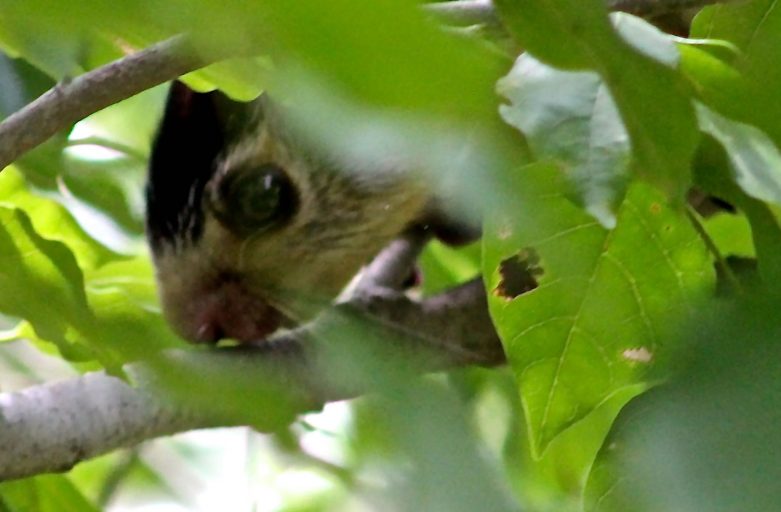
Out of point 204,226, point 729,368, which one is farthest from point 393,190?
point 729,368

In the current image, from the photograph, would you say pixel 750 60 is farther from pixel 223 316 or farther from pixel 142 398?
pixel 223 316

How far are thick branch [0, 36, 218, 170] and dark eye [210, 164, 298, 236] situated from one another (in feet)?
1.73

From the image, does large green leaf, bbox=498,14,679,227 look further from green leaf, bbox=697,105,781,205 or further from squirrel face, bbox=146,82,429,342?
squirrel face, bbox=146,82,429,342

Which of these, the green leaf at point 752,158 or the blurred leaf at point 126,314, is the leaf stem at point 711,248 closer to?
the green leaf at point 752,158

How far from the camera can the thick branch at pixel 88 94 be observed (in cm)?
27

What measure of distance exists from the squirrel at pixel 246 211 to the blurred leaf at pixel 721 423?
0.57m

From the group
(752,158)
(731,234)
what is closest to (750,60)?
(752,158)

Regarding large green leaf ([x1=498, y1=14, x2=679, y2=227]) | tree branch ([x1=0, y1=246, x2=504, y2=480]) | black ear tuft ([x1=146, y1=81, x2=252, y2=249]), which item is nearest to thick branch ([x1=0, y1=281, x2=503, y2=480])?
tree branch ([x1=0, y1=246, x2=504, y2=480])

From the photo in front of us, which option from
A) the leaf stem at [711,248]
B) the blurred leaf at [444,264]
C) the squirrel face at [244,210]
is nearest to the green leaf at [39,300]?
the leaf stem at [711,248]

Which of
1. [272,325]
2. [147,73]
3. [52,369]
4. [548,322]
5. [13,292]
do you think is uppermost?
[147,73]

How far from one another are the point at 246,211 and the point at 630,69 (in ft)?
2.05

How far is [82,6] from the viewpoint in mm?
126

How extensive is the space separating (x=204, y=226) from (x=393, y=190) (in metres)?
0.17

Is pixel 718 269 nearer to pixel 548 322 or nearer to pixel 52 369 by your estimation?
pixel 548 322
